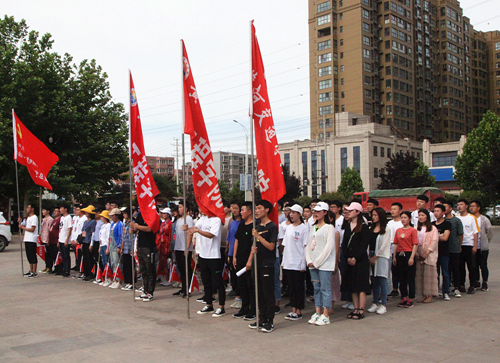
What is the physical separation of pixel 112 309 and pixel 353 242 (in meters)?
4.65

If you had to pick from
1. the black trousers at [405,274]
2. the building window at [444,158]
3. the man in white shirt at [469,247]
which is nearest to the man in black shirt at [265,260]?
the black trousers at [405,274]

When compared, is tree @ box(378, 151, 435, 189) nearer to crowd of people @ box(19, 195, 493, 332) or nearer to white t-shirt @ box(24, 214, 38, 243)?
crowd of people @ box(19, 195, 493, 332)

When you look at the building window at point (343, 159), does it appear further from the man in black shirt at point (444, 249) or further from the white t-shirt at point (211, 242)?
the white t-shirt at point (211, 242)

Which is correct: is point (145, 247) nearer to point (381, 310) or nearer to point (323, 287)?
point (323, 287)

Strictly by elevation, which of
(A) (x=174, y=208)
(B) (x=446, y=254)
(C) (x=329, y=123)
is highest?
(C) (x=329, y=123)

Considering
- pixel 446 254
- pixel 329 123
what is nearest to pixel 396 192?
pixel 446 254

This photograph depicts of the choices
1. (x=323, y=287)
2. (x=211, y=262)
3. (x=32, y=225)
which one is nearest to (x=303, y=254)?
(x=323, y=287)

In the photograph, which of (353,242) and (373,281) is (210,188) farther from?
(373,281)

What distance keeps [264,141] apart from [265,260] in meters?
1.90

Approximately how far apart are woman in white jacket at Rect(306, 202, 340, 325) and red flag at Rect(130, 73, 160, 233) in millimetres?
3489

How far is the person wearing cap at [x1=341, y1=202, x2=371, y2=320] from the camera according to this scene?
24.9 ft

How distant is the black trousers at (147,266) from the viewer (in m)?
9.37

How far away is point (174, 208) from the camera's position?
35.9ft

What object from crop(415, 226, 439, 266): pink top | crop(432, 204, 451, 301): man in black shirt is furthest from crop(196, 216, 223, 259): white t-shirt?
crop(432, 204, 451, 301): man in black shirt
